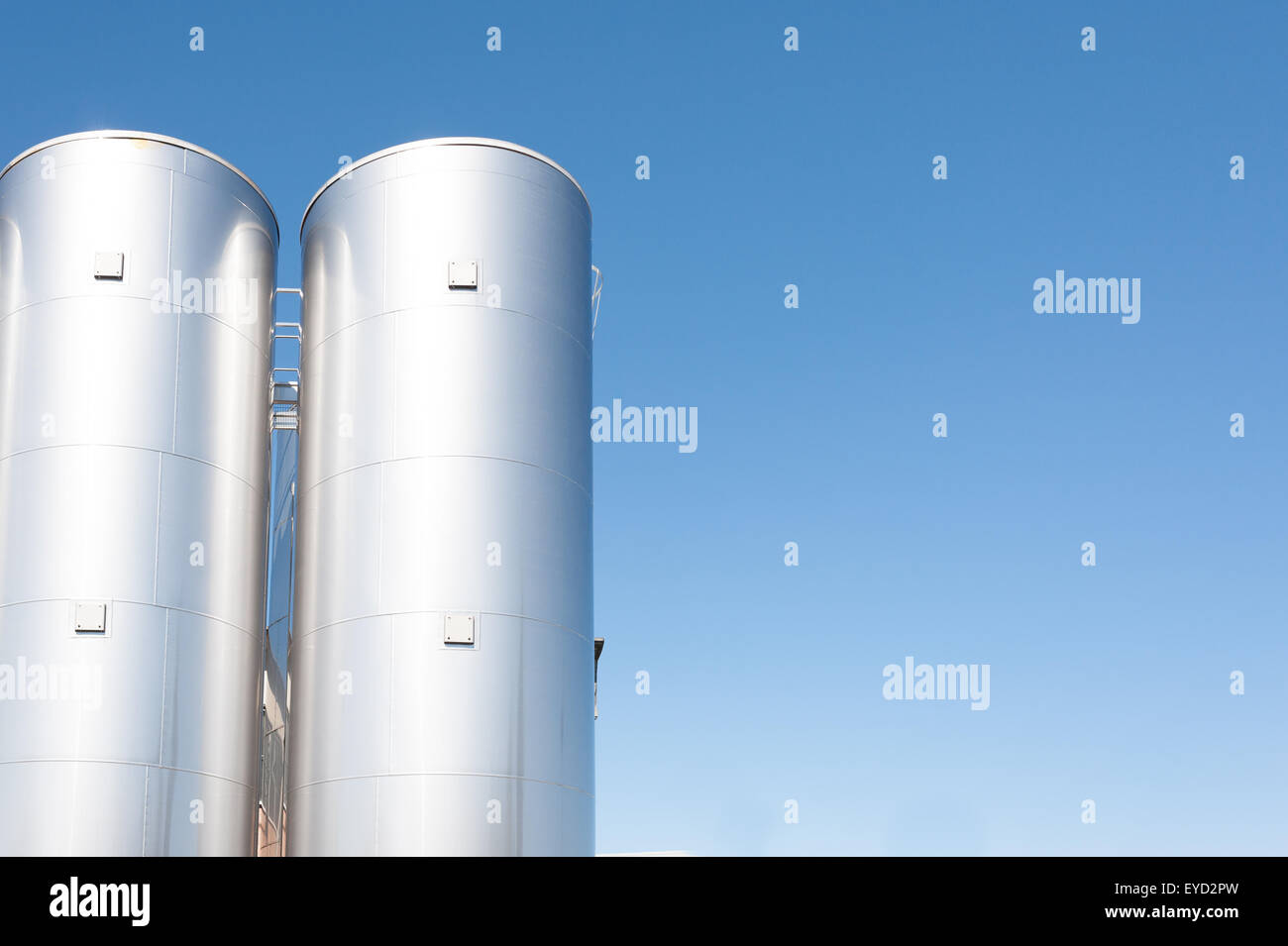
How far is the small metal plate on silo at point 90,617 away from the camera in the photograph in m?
15.7

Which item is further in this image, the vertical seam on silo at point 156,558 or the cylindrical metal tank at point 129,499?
the vertical seam on silo at point 156,558

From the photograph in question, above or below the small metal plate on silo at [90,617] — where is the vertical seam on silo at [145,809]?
below

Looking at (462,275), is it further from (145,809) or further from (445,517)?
(145,809)

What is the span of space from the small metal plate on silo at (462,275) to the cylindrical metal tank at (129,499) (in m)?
2.83

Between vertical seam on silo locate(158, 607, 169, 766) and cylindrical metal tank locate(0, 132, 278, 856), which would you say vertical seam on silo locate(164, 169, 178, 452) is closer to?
cylindrical metal tank locate(0, 132, 278, 856)

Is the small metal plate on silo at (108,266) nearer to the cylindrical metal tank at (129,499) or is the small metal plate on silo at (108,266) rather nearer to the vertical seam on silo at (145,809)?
the cylindrical metal tank at (129,499)

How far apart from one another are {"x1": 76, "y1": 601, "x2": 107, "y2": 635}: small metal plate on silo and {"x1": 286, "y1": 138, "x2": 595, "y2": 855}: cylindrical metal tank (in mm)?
2401

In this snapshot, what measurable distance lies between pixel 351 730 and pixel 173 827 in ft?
7.14

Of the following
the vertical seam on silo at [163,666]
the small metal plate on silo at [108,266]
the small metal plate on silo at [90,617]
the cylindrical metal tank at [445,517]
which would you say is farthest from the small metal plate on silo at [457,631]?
the small metal plate on silo at [108,266]

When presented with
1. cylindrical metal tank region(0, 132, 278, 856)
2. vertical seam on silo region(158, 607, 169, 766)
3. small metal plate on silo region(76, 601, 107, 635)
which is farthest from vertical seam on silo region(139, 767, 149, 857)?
small metal plate on silo region(76, 601, 107, 635)

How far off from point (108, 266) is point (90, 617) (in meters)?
4.20

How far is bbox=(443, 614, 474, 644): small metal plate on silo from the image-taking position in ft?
52.9
